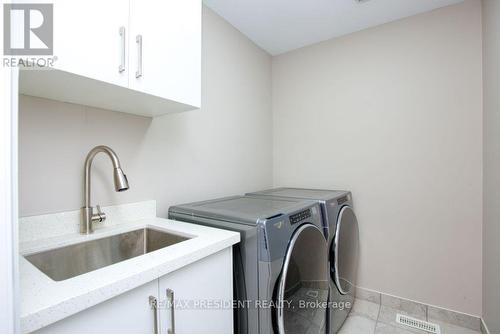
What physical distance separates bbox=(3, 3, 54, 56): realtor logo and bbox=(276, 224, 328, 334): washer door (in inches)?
50.3

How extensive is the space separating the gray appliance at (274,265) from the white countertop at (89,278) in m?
0.12

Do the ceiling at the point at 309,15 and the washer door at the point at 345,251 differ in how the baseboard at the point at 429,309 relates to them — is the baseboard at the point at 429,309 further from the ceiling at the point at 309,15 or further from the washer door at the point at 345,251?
the ceiling at the point at 309,15

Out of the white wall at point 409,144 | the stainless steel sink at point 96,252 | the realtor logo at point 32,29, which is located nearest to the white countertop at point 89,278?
the stainless steel sink at point 96,252

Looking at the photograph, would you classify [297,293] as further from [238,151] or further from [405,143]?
[405,143]

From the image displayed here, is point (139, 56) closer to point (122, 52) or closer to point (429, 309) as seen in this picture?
point (122, 52)

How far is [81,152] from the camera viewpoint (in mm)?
1245

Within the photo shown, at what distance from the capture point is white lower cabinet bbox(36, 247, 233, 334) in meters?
0.68

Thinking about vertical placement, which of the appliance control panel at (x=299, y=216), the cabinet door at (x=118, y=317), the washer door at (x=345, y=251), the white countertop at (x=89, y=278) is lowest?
the washer door at (x=345, y=251)

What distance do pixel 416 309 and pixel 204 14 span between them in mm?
3081

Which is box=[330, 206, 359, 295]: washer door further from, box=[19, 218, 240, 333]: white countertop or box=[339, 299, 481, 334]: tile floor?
box=[19, 218, 240, 333]: white countertop

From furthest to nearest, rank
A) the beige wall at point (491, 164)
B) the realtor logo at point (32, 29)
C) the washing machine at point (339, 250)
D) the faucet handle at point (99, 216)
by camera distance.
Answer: the washing machine at point (339, 250) < the beige wall at point (491, 164) < the faucet handle at point (99, 216) < the realtor logo at point (32, 29)

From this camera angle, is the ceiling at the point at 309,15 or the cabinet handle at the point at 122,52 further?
the ceiling at the point at 309,15

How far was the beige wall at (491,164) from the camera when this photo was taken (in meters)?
1.53

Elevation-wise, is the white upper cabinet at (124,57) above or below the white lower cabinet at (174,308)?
above
